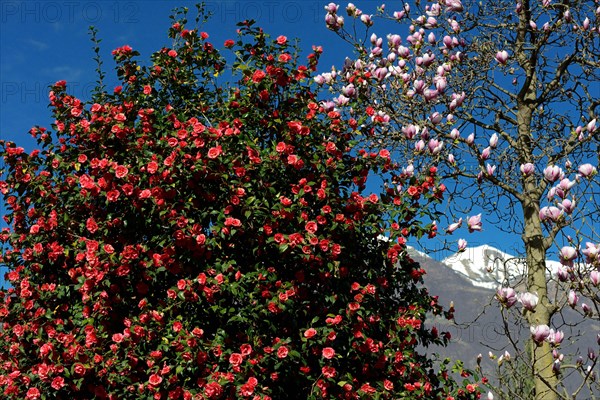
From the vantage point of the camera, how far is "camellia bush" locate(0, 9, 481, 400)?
20.4 ft

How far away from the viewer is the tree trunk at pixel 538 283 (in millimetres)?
8430

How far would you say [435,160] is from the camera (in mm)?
8484

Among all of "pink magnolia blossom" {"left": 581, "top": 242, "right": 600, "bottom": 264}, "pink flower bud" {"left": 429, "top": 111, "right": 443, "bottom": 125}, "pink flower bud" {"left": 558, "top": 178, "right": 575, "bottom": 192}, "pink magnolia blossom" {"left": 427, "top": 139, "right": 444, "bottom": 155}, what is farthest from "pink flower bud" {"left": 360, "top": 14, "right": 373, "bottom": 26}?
"pink magnolia blossom" {"left": 581, "top": 242, "right": 600, "bottom": 264}

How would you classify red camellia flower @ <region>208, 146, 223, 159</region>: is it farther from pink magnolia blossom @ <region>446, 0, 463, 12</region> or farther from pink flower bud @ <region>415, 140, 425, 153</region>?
pink magnolia blossom @ <region>446, 0, 463, 12</region>

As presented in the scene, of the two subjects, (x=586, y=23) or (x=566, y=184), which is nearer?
(x=566, y=184)

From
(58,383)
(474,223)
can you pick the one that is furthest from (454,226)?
(58,383)

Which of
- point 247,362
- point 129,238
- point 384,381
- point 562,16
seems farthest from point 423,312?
point 562,16

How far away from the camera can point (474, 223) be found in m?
7.45

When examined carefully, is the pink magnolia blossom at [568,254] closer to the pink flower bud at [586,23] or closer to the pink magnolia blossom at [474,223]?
the pink magnolia blossom at [474,223]

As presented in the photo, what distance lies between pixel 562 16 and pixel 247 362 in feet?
24.5

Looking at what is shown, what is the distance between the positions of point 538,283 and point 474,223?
6.98 ft

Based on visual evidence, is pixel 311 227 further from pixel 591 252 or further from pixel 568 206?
pixel 591 252

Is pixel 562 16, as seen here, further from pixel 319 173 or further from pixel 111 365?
pixel 111 365

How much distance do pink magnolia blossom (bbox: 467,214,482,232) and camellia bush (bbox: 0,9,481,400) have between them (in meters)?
0.59
